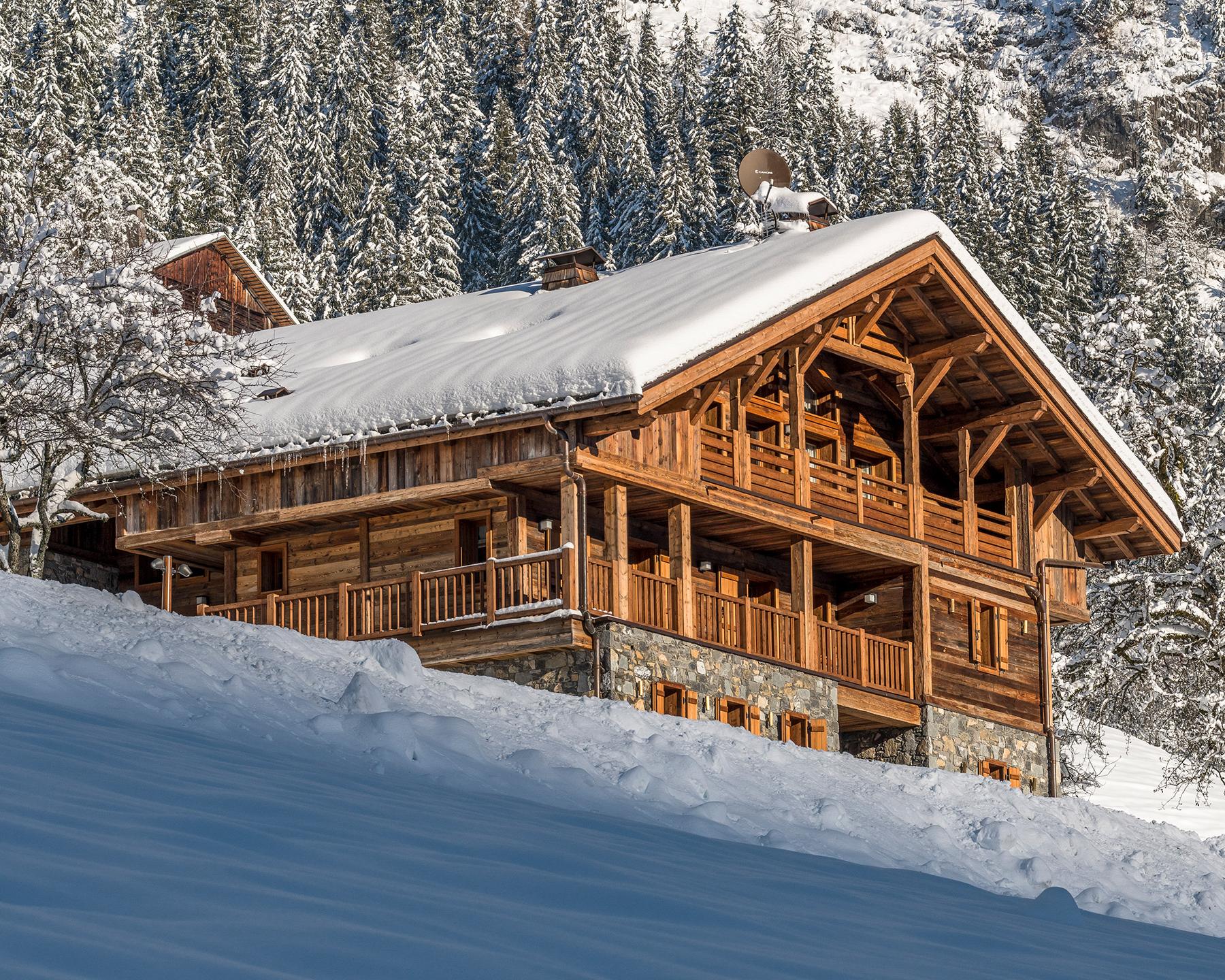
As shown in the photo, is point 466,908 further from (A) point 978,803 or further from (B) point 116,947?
(A) point 978,803

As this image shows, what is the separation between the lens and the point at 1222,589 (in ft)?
110

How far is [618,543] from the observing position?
72.3 feet

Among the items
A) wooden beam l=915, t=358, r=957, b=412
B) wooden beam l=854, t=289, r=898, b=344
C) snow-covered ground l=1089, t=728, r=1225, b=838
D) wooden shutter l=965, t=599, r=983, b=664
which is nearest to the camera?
wooden beam l=854, t=289, r=898, b=344

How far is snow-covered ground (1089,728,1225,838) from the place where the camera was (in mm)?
30156

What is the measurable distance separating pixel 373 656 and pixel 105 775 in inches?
292

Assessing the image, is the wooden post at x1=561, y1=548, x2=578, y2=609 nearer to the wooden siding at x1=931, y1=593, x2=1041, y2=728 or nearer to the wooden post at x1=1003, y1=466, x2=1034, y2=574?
the wooden siding at x1=931, y1=593, x2=1041, y2=728

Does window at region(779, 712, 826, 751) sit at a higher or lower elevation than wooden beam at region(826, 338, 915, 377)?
lower

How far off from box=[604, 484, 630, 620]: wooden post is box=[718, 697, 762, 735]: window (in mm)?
1790

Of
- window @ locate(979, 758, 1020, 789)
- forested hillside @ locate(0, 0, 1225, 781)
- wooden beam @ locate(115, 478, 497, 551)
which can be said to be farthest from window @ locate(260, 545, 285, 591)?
forested hillside @ locate(0, 0, 1225, 781)

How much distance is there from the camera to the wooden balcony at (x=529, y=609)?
71.8 ft

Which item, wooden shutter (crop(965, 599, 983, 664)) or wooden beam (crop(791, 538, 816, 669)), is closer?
wooden beam (crop(791, 538, 816, 669))

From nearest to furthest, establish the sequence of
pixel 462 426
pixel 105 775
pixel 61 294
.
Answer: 1. pixel 105 775
2. pixel 61 294
3. pixel 462 426

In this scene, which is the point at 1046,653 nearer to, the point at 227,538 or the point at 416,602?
the point at 416,602


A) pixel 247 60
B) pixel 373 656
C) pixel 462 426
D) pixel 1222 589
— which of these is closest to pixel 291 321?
pixel 1222 589
